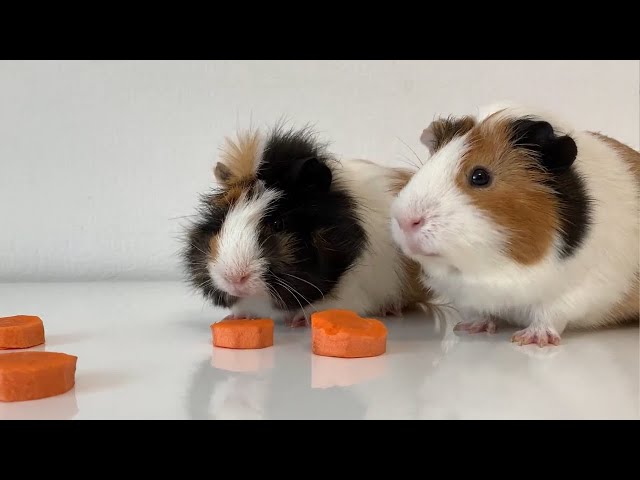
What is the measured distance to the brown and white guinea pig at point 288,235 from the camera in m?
2.25

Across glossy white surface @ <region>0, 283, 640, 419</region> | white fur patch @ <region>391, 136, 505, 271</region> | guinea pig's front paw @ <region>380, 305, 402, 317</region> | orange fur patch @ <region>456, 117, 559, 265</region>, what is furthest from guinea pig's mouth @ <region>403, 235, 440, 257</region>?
guinea pig's front paw @ <region>380, 305, 402, 317</region>

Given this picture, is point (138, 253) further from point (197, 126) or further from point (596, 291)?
point (596, 291)

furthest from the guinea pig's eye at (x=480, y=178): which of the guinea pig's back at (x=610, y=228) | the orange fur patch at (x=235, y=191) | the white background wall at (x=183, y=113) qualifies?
the white background wall at (x=183, y=113)

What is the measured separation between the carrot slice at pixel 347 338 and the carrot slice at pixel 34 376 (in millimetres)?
661

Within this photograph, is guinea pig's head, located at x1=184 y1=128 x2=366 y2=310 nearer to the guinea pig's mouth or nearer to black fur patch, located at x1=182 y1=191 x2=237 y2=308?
black fur patch, located at x1=182 y1=191 x2=237 y2=308

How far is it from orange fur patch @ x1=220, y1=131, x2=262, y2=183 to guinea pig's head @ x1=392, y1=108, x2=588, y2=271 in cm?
48

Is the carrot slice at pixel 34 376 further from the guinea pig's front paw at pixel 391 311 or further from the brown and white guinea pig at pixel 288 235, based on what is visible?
the guinea pig's front paw at pixel 391 311

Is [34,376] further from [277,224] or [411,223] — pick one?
[411,223]

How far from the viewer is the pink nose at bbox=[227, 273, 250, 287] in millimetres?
2209

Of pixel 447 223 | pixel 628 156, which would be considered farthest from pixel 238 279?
pixel 628 156

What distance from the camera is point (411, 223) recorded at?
209 centimetres

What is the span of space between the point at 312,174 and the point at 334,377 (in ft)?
2.32
